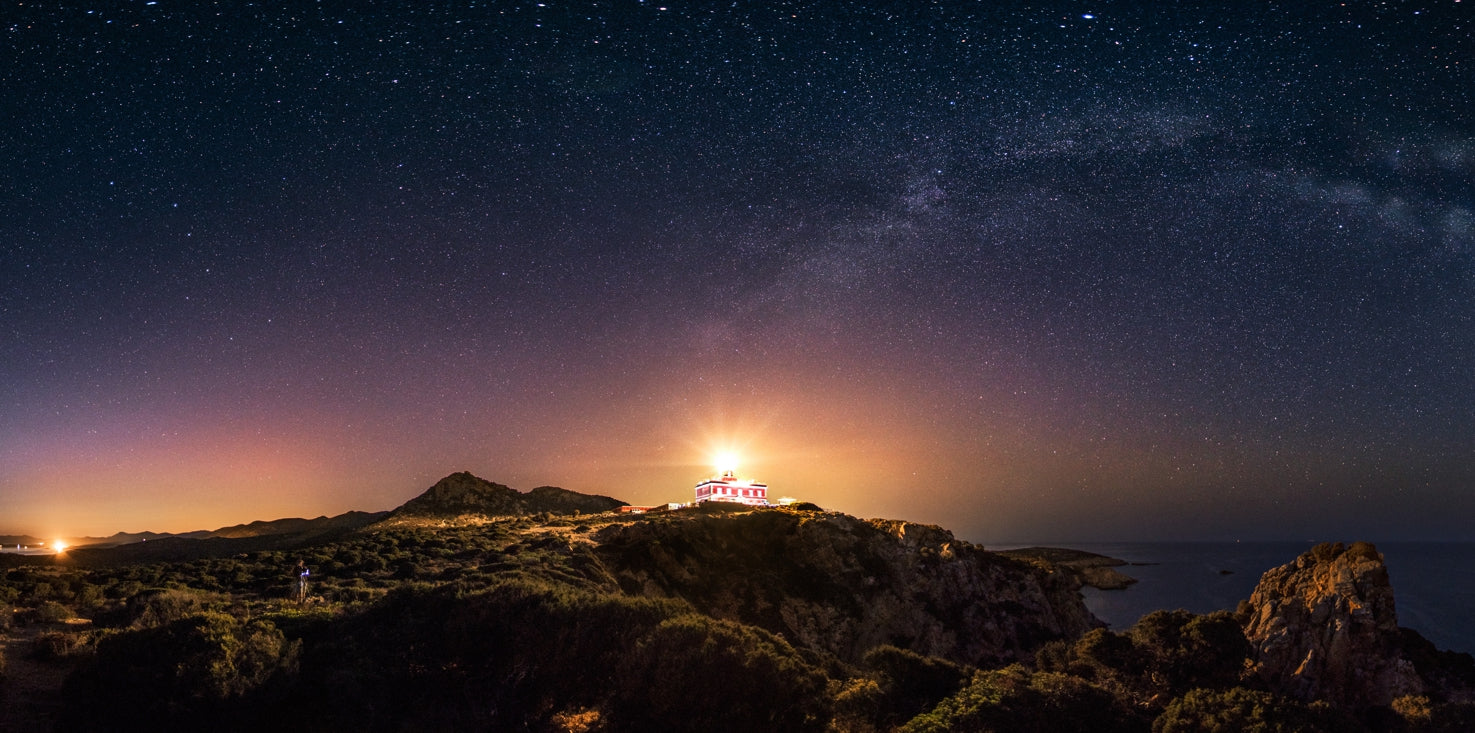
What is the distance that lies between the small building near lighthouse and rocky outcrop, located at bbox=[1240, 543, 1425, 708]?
55247mm

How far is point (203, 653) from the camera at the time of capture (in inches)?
510

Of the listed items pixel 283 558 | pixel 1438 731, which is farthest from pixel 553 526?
pixel 1438 731

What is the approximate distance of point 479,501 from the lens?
80.2 metres

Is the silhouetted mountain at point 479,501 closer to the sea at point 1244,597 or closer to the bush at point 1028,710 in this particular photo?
the sea at point 1244,597

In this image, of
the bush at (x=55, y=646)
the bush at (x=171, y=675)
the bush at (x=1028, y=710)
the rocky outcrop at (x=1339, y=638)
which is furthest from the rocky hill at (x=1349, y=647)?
the bush at (x=55, y=646)

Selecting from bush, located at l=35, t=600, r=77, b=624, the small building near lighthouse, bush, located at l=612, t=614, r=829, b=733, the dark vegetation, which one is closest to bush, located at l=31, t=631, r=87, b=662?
the dark vegetation

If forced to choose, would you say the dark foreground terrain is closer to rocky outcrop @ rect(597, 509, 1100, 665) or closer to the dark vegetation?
the dark vegetation

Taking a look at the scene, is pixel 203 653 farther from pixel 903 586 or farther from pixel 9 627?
pixel 903 586

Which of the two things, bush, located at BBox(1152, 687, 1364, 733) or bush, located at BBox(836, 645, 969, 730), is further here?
bush, located at BBox(836, 645, 969, 730)

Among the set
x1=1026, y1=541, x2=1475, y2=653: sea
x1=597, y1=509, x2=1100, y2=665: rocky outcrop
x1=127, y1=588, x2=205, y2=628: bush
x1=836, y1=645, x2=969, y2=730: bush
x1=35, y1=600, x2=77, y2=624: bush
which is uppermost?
x1=127, y1=588, x2=205, y2=628: bush

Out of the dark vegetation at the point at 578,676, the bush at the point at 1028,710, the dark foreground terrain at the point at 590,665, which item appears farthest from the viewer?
the dark foreground terrain at the point at 590,665

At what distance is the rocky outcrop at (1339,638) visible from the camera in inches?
994

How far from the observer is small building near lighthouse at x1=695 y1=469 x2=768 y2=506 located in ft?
266

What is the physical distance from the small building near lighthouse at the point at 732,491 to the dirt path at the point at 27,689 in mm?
66556
